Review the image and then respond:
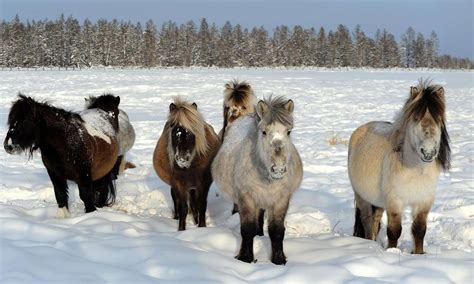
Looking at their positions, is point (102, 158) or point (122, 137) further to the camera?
point (122, 137)

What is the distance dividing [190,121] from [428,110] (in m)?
2.85

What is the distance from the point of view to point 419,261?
438cm

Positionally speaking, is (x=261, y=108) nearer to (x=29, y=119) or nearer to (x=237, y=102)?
(x=237, y=102)

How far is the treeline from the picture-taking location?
3191 inches

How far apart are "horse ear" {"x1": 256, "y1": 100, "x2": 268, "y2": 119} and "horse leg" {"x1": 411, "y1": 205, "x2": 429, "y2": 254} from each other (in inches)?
76.0

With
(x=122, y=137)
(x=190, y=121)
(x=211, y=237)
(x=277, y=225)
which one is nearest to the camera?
(x=277, y=225)

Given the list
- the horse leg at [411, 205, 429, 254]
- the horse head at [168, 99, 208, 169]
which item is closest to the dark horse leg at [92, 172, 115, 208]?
the horse head at [168, 99, 208, 169]

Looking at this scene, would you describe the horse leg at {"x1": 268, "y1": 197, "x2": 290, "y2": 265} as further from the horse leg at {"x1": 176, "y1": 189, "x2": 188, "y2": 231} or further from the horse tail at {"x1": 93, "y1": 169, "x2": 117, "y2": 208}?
the horse tail at {"x1": 93, "y1": 169, "x2": 117, "y2": 208}

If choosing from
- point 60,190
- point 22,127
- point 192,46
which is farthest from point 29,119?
point 192,46

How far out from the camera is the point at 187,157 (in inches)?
233

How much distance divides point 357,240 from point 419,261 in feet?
3.43

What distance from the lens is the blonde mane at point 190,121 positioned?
5988mm

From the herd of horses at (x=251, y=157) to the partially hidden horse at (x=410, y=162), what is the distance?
0.03ft

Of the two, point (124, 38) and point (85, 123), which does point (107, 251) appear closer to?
point (85, 123)
